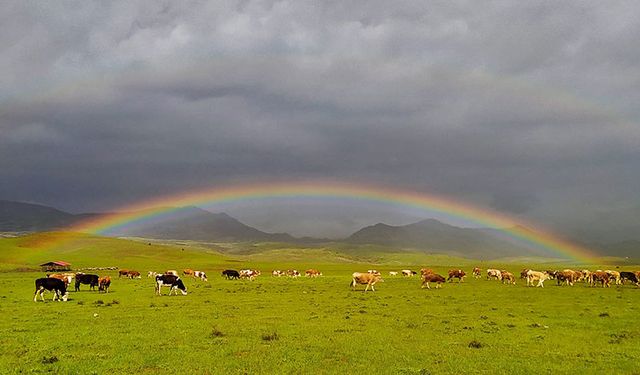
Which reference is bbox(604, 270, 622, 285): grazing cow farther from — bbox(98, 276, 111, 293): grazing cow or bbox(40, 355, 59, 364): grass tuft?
bbox(40, 355, 59, 364): grass tuft

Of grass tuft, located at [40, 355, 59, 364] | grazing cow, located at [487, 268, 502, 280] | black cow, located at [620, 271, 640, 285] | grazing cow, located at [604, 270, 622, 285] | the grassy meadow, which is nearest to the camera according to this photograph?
the grassy meadow

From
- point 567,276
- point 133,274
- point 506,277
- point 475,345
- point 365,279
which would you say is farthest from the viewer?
point 133,274

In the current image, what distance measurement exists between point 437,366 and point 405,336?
536 centimetres

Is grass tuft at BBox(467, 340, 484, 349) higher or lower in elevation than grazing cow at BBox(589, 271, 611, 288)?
lower

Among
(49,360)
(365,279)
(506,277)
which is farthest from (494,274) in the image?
(49,360)

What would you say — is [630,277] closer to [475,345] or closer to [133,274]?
[475,345]

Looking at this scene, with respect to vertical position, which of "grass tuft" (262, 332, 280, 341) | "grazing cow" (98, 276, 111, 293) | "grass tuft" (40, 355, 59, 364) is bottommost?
"grazing cow" (98, 276, 111, 293)

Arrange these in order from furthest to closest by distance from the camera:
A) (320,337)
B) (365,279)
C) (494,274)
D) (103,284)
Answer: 1. (494,274)
2. (365,279)
3. (103,284)
4. (320,337)

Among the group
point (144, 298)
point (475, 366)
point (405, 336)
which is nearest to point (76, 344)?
point (405, 336)

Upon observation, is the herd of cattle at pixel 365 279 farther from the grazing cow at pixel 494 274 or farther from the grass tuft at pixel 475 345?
the grass tuft at pixel 475 345

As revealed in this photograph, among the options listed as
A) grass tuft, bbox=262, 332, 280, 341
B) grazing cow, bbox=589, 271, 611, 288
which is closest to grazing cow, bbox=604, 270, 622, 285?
grazing cow, bbox=589, 271, 611, 288

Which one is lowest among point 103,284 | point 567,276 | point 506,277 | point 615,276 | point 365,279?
point 103,284

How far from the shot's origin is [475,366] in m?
16.1

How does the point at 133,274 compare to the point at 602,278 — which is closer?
the point at 602,278
